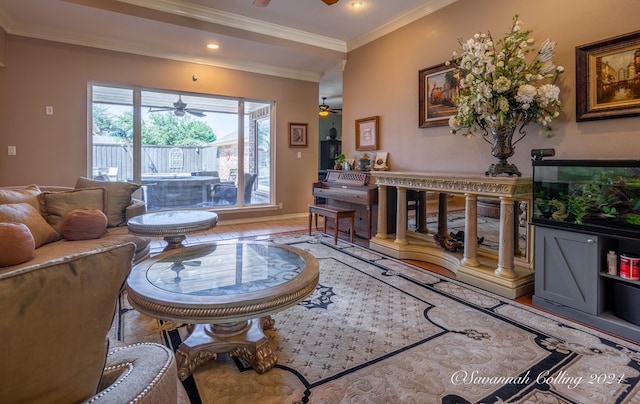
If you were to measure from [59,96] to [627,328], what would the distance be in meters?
6.51

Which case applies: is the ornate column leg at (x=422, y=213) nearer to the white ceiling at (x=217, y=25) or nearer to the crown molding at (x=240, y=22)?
the white ceiling at (x=217, y=25)

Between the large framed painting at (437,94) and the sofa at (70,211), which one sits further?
the large framed painting at (437,94)

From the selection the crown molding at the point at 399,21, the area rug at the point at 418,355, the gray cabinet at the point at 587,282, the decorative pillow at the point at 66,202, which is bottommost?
the area rug at the point at 418,355

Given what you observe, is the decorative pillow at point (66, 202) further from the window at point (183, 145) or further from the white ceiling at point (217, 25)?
the window at point (183, 145)

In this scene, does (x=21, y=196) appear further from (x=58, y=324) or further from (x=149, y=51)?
(x=149, y=51)

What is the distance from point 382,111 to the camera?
194 inches

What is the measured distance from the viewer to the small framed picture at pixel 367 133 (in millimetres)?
5020

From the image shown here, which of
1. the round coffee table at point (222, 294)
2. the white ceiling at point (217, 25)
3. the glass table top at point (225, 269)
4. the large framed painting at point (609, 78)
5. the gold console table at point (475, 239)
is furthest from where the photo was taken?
the white ceiling at point (217, 25)

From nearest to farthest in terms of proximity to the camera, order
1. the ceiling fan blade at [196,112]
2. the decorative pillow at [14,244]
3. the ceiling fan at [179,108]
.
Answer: the decorative pillow at [14,244] → the ceiling fan at [179,108] → the ceiling fan blade at [196,112]

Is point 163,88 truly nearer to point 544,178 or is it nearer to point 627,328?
point 544,178

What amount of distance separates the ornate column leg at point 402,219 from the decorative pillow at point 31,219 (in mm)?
3341

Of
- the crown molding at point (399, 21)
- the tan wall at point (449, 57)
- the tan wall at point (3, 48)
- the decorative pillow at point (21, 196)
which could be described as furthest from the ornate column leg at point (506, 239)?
the tan wall at point (3, 48)

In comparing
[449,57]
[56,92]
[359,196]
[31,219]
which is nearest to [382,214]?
[359,196]

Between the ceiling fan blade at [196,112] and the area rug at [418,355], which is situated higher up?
the ceiling fan blade at [196,112]
